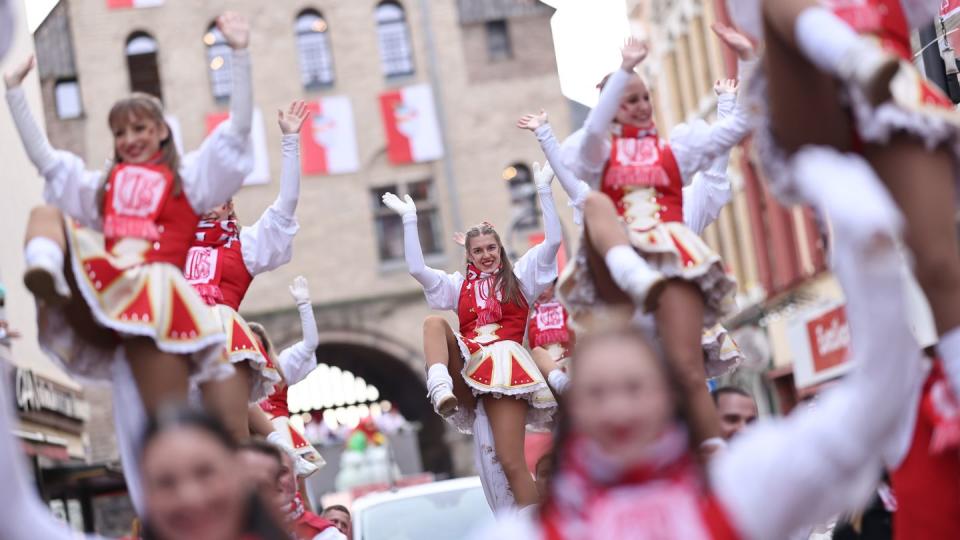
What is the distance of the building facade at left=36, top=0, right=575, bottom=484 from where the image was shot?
132 ft

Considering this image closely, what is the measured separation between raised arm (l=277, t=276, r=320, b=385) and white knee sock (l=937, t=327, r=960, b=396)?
7225mm

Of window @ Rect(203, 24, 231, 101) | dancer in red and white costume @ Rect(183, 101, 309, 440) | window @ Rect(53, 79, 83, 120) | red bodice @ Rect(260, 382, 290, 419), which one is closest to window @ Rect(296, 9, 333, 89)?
window @ Rect(203, 24, 231, 101)

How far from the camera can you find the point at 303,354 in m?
11.1

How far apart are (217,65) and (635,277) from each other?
119 ft

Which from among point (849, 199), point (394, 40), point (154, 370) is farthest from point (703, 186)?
point (394, 40)

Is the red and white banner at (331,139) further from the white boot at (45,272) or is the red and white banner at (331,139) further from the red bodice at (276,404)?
the white boot at (45,272)

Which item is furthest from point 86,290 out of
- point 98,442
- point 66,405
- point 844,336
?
point 98,442

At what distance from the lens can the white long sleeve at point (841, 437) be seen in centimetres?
291

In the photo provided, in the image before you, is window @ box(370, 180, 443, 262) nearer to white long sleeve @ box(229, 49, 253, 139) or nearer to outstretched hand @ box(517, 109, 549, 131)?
outstretched hand @ box(517, 109, 549, 131)

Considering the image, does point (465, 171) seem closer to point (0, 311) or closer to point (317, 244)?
point (317, 244)

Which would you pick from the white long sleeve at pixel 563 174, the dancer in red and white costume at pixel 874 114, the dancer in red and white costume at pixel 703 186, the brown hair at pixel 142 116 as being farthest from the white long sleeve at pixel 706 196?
the dancer in red and white costume at pixel 874 114

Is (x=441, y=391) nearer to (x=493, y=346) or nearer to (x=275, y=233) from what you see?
(x=493, y=346)

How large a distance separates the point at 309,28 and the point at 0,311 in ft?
61.9

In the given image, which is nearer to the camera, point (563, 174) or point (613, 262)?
point (613, 262)
